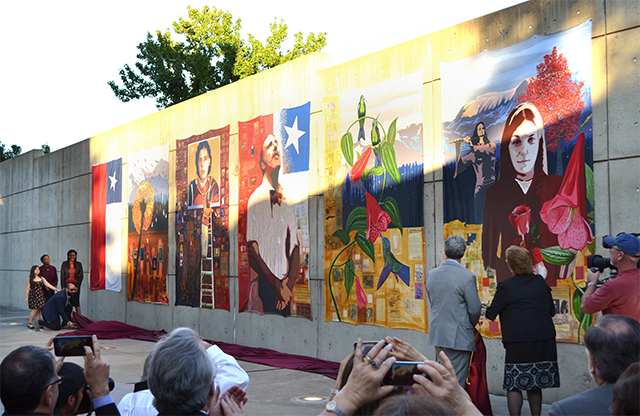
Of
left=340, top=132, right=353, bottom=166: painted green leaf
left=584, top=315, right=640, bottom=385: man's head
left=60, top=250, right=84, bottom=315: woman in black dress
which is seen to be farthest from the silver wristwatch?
left=60, top=250, right=84, bottom=315: woman in black dress

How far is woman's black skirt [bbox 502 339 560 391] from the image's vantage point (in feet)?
15.6

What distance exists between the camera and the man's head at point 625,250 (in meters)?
4.36

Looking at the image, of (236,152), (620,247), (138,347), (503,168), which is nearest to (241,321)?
(138,347)

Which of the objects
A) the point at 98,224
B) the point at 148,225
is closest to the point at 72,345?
the point at 148,225

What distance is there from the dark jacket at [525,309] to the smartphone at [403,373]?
3342 millimetres

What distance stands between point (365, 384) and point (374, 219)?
20.5 ft

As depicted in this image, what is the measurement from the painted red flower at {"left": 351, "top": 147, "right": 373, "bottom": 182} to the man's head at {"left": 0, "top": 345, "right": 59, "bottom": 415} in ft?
20.0

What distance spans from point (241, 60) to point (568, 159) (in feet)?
78.3

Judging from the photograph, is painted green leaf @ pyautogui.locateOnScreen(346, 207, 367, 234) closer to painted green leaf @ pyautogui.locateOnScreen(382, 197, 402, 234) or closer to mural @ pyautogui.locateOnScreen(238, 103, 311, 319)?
painted green leaf @ pyautogui.locateOnScreen(382, 197, 402, 234)

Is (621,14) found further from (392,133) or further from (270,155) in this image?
(270,155)

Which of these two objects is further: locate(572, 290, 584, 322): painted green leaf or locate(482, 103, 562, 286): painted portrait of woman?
locate(482, 103, 562, 286): painted portrait of woman

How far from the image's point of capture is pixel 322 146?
349 inches

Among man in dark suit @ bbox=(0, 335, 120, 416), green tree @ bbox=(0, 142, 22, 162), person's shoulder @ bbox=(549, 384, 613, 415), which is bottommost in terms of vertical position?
person's shoulder @ bbox=(549, 384, 613, 415)

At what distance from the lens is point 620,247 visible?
14.4 ft
